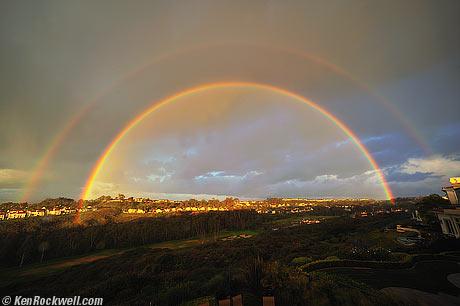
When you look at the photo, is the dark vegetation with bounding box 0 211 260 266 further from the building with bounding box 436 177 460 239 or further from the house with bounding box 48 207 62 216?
the building with bounding box 436 177 460 239

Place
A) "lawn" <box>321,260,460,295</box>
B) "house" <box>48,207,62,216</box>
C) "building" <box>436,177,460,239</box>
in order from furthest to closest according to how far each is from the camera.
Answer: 1. "house" <box>48,207,62,216</box>
2. "building" <box>436,177,460,239</box>
3. "lawn" <box>321,260,460,295</box>

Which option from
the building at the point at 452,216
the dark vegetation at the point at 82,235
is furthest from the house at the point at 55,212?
the building at the point at 452,216

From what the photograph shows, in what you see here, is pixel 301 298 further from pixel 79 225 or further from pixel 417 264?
pixel 79 225

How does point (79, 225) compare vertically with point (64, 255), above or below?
above

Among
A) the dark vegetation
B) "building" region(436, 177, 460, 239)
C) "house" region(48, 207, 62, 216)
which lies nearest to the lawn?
"building" region(436, 177, 460, 239)

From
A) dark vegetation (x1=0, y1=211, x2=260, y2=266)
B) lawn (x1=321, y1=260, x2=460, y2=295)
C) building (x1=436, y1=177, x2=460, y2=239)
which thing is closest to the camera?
lawn (x1=321, y1=260, x2=460, y2=295)

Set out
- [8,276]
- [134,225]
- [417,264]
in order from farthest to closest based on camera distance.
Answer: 1. [134,225]
2. [8,276]
3. [417,264]

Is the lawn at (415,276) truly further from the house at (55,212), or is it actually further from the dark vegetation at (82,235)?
the house at (55,212)

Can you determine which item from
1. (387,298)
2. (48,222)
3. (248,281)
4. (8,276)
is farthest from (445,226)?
(48,222)

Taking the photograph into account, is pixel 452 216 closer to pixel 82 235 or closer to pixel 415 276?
pixel 415 276
